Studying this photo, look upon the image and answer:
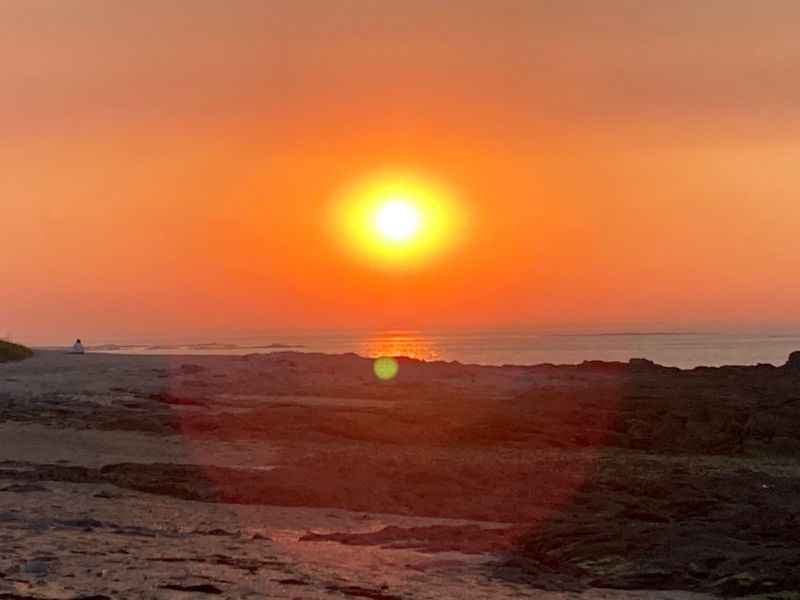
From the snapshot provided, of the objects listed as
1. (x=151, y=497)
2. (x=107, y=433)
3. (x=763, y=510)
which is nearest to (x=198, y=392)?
(x=107, y=433)

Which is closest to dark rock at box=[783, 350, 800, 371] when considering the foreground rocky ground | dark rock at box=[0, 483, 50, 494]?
the foreground rocky ground

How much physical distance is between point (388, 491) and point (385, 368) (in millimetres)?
25589

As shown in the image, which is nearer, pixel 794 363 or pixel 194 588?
pixel 194 588

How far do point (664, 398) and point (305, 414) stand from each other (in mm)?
10767

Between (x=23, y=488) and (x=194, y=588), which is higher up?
(x=23, y=488)

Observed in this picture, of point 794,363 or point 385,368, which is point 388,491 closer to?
point 385,368

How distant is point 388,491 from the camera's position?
1495 cm

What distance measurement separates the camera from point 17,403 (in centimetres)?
2306

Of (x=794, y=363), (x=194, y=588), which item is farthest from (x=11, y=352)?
(x=194, y=588)

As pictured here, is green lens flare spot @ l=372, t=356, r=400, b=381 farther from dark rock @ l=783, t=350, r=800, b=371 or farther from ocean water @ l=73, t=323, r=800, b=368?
ocean water @ l=73, t=323, r=800, b=368

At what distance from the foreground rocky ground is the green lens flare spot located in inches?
240

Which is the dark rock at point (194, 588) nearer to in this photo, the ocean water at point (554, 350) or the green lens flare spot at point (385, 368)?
the green lens flare spot at point (385, 368)

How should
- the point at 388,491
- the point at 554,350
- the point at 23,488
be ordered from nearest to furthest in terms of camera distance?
the point at 23,488 → the point at 388,491 → the point at 554,350

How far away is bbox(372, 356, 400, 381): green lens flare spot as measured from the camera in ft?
122
